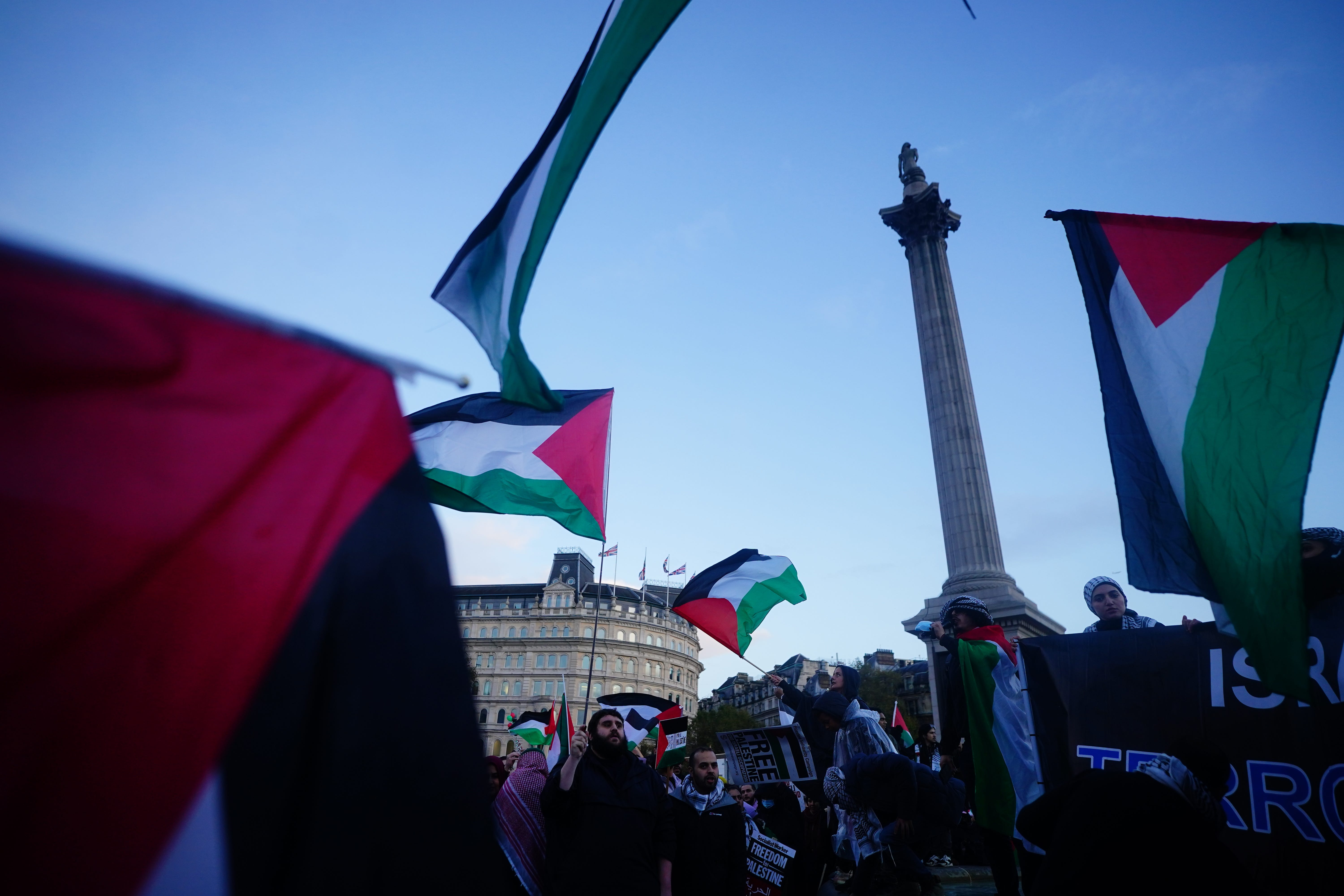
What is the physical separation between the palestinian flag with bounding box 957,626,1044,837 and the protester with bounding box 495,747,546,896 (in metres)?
3.15

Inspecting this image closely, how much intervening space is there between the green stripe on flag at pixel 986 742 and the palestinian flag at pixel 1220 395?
2046 mm

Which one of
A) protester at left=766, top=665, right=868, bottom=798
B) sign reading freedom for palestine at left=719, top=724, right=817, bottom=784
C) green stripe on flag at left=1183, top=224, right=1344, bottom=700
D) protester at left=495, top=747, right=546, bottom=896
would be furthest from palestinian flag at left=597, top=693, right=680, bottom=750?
green stripe on flag at left=1183, top=224, right=1344, bottom=700

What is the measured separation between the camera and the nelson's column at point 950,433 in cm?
2270

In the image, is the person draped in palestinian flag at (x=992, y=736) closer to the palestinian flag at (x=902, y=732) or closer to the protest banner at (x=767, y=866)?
the protest banner at (x=767, y=866)

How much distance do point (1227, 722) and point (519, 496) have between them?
17.2 feet

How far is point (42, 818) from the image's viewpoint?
128 cm

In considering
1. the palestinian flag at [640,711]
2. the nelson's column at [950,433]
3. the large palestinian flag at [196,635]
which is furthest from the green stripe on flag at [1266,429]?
the nelson's column at [950,433]

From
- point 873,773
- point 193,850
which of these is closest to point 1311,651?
point 873,773

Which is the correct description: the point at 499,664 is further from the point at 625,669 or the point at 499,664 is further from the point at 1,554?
the point at 1,554

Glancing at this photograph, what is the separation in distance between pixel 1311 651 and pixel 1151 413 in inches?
58.0

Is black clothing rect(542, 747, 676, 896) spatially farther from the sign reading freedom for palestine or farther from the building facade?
the building facade

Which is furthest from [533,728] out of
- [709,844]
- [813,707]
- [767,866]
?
[709,844]

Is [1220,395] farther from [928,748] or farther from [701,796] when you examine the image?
[928,748]

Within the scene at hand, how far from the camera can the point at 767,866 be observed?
5.97 metres
